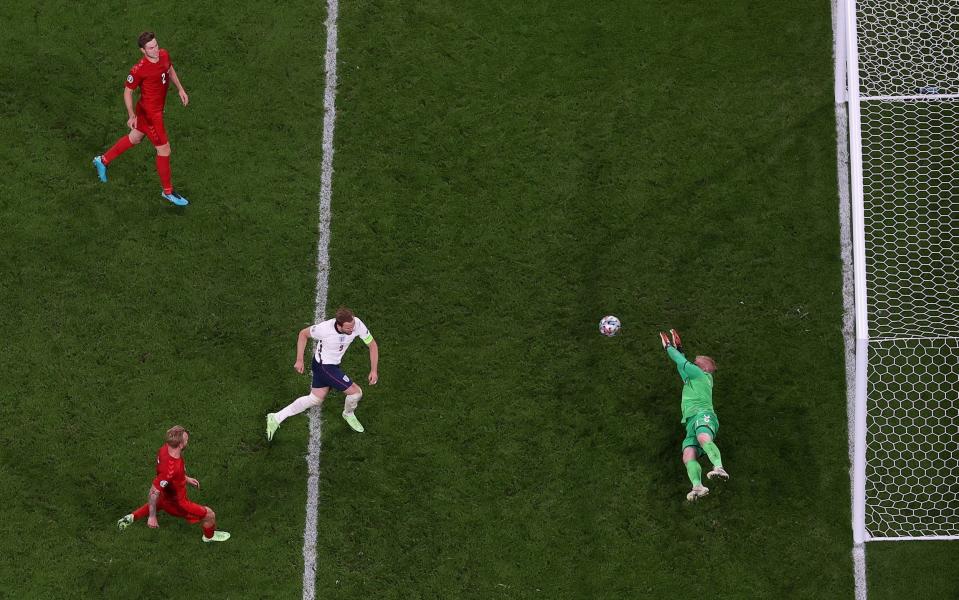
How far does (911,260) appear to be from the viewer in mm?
13242

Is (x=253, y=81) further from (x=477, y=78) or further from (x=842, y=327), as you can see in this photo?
(x=842, y=327)

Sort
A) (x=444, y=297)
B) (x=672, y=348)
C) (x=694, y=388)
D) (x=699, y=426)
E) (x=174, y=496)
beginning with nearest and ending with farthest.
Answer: (x=174, y=496), (x=699, y=426), (x=694, y=388), (x=672, y=348), (x=444, y=297)

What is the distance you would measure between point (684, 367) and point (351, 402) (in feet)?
10.9

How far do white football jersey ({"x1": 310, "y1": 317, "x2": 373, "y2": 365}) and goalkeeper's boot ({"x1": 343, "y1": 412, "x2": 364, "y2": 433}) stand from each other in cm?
85

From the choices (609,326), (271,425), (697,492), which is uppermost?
(609,326)

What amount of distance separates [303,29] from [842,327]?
6928mm

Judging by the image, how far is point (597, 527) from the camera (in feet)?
40.4

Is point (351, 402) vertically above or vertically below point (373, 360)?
below

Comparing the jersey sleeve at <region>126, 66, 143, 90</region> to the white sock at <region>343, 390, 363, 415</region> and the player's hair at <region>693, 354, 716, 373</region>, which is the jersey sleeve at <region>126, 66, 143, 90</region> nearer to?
the white sock at <region>343, 390, 363, 415</region>

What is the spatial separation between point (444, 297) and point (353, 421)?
1.68m

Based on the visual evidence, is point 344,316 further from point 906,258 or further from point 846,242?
point 906,258

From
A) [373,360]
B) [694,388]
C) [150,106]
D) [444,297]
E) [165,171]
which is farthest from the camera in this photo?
[444,297]

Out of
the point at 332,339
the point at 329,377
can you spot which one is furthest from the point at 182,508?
the point at 332,339

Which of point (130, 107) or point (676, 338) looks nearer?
point (130, 107)
